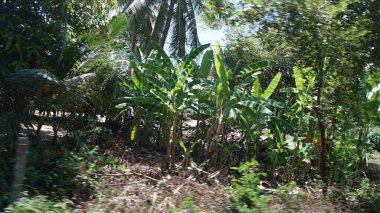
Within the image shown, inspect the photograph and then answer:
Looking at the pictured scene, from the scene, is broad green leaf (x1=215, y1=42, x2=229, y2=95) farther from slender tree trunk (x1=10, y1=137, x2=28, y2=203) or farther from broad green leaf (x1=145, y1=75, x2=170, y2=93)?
slender tree trunk (x1=10, y1=137, x2=28, y2=203)

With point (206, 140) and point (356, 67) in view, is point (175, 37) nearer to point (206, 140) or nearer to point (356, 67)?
point (206, 140)

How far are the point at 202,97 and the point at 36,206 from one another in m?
5.84

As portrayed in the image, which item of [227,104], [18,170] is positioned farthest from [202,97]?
[18,170]

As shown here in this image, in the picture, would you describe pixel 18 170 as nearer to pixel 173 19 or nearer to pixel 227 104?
pixel 227 104

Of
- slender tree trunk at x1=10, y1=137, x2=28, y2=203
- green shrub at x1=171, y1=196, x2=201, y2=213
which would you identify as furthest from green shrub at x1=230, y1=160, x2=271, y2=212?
slender tree trunk at x1=10, y1=137, x2=28, y2=203

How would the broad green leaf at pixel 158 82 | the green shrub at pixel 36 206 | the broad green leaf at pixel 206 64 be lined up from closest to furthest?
the green shrub at pixel 36 206
the broad green leaf at pixel 158 82
the broad green leaf at pixel 206 64

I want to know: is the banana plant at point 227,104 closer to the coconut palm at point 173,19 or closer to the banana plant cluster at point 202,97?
the banana plant cluster at point 202,97

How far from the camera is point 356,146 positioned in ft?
39.7

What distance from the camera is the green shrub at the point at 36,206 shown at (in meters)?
5.06

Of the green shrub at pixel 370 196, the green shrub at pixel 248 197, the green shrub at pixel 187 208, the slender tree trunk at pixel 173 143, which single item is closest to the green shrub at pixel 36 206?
the green shrub at pixel 187 208

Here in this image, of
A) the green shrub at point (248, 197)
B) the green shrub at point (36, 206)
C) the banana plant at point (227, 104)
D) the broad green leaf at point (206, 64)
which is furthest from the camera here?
the broad green leaf at point (206, 64)

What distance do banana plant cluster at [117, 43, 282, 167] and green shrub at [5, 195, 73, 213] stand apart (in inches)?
169

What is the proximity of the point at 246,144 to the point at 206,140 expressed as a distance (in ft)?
5.75

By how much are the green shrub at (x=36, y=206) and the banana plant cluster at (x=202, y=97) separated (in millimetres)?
4303
